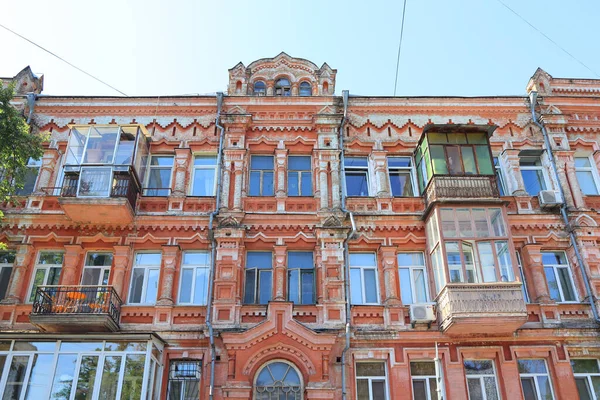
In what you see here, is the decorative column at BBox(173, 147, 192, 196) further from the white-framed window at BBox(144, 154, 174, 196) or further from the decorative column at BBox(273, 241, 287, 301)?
the decorative column at BBox(273, 241, 287, 301)

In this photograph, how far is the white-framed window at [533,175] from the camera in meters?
16.2

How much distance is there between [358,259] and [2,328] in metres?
8.99

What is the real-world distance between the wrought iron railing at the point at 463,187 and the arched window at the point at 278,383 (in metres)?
5.64

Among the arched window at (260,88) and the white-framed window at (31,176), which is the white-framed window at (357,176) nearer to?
the arched window at (260,88)

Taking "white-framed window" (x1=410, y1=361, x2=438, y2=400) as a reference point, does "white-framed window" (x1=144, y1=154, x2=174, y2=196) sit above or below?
above

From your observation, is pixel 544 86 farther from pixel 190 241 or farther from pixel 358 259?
pixel 190 241

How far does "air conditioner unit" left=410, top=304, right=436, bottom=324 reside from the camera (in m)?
13.5

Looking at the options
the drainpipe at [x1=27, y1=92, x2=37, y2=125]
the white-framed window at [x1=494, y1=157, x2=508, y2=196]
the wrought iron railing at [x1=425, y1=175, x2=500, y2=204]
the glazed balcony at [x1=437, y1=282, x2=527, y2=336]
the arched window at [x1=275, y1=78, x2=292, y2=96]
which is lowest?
the glazed balcony at [x1=437, y1=282, x2=527, y2=336]

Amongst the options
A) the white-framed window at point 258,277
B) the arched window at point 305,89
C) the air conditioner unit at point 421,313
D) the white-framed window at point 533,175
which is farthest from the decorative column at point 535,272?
the arched window at point 305,89

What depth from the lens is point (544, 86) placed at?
17484mm

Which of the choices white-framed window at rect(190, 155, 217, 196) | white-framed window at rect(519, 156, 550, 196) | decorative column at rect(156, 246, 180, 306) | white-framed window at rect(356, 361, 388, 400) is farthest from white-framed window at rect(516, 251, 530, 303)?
decorative column at rect(156, 246, 180, 306)

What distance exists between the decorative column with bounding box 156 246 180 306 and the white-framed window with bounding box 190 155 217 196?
6.48 feet

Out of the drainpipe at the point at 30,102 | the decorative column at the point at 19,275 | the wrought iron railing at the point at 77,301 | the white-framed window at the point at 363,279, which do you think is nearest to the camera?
the wrought iron railing at the point at 77,301

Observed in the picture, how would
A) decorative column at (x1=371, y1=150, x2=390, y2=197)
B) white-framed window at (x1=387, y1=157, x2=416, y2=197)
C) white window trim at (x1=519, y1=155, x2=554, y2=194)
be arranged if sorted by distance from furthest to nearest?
white window trim at (x1=519, y1=155, x2=554, y2=194) < white-framed window at (x1=387, y1=157, x2=416, y2=197) < decorative column at (x1=371, y1=150, x2=390, y2=197)
